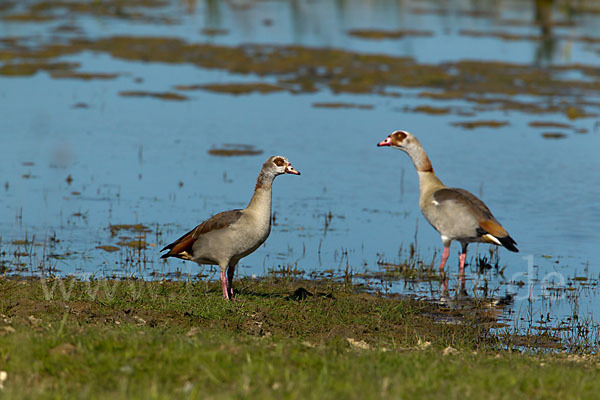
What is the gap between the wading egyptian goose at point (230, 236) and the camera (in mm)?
11273

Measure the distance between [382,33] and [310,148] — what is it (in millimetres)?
26477

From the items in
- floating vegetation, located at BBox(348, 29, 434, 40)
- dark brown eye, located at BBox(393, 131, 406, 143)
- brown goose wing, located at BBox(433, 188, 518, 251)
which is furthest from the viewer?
floating vegetation, located at BBox(348, 29, 434, 40)

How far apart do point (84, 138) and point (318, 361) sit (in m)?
16.1

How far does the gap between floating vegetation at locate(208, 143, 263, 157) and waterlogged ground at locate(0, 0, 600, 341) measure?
0.35 ft

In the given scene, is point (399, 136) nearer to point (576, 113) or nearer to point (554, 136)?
point (554, 136)

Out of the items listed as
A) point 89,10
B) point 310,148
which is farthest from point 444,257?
point 89,10

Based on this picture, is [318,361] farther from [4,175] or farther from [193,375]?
[4,175]

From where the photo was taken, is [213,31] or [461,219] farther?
[213,31]

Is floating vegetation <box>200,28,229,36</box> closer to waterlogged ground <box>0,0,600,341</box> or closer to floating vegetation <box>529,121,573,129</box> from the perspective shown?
waterlogged ground <box>0,0,600,341</box>

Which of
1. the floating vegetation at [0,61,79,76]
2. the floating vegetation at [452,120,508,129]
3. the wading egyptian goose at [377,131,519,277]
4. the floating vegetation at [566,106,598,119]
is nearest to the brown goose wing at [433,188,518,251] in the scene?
the wading egyptian goose at [377,131,519,277]

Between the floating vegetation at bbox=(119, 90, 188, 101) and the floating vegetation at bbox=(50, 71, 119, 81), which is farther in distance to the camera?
the floating vegetation at bbox=(50, 71, 119, 81)

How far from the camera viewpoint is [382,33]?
157 ft

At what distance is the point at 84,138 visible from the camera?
2281cm

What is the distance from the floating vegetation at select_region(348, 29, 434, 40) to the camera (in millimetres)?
46906
